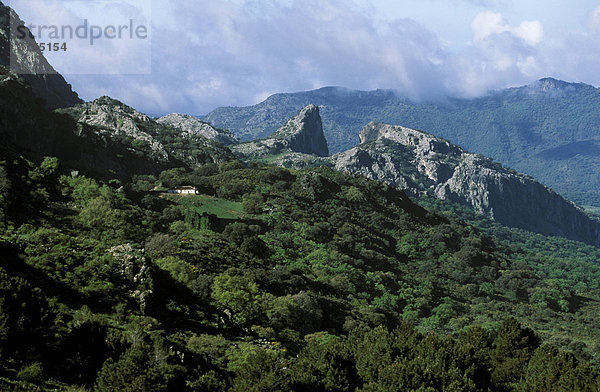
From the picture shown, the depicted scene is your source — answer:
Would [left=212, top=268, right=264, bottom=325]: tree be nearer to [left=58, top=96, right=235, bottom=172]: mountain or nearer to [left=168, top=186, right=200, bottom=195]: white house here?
[left=168, top=186, right=200, bottom=195]: white house

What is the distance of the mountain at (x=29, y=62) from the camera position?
482 ft

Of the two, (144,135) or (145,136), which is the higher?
(144,135)

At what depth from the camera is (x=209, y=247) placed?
212 feet

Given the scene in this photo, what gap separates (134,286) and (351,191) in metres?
102

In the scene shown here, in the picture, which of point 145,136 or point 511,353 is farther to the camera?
point 145,136

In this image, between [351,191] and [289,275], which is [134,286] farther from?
[351,191]

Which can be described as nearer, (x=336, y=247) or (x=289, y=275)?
(x=289, y=275)

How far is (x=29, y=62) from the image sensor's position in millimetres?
155875

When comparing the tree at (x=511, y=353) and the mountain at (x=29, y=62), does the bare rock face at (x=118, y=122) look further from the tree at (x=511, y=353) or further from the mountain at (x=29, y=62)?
the tree at (x=511, y=353)

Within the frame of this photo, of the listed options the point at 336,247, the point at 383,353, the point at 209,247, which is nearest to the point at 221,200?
the point at 336,247

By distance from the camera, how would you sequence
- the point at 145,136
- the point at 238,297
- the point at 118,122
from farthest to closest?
the point at 118,122 → the point at 145,136 → the point at 238,297

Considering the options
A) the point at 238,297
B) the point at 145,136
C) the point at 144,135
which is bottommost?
the point at 238,297

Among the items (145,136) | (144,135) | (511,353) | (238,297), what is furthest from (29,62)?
(511,353)

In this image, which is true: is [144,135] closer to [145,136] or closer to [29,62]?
[145,136]
